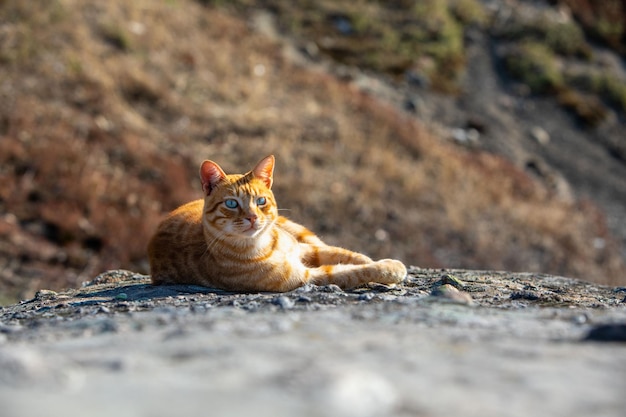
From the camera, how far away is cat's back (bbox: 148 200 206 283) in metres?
7.62

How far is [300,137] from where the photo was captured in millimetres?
22438

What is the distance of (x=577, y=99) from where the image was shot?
32.9 meters

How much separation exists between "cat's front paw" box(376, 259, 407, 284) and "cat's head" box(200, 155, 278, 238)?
1225 millimetres

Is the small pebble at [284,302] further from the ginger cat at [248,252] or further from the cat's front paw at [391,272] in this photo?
the cat's front paw at [391,272]

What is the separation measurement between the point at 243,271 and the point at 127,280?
2.76 m

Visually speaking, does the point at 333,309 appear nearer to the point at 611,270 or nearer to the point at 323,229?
the point at 323,229

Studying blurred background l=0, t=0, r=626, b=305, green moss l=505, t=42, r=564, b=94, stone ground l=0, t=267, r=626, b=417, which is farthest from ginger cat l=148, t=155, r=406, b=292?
green moss l=505, t=42, r=564, b=94

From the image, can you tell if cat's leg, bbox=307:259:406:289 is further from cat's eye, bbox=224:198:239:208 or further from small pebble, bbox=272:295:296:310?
small pebble, bbox=272:295:296:310

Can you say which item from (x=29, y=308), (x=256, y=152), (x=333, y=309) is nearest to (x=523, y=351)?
(x=333, y=309)

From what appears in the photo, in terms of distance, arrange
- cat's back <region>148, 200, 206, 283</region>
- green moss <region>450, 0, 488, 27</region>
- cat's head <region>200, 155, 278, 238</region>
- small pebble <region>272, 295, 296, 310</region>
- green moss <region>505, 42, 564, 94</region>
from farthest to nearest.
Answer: green moss <region>450, 0, 488, 27</region>, green moss <region>505, 42, 564, 94</region>, cat's back <region>148, 200, 206, 283</region>, cat's head <region>200, 155, 278, 238</region>, small pebble <region>272, 295, 296, 310</region>

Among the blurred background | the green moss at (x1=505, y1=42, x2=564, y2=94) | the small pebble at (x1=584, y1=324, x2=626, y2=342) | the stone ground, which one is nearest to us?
the stone ground

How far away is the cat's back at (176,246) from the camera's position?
300 inches

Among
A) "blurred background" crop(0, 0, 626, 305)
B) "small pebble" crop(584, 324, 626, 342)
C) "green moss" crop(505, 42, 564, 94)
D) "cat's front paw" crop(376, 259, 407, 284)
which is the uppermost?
"green moss" crop(505, 42, 564, 94)

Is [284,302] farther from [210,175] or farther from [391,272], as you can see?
[210,175]
